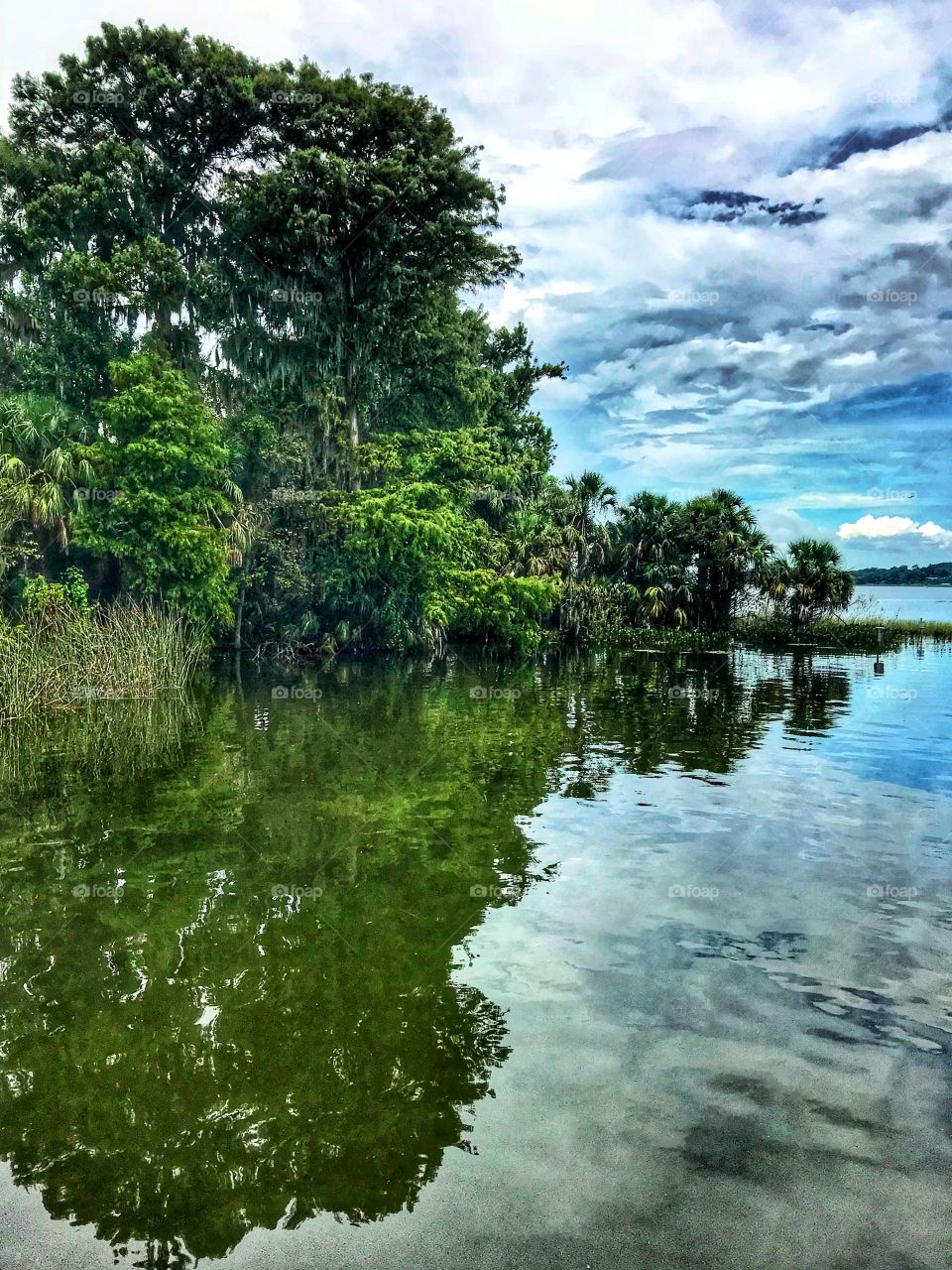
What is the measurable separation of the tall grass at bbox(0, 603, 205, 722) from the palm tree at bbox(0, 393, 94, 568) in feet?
14.0

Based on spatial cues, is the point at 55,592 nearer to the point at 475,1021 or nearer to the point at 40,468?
the point at 40,468

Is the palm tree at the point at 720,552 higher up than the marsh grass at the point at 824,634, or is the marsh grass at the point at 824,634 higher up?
the palm tree at the point at 720,552

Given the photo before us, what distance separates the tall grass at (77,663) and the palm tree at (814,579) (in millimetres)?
30554

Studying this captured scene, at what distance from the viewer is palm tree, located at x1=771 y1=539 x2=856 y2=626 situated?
41.4 metres

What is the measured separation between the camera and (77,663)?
17.5 m

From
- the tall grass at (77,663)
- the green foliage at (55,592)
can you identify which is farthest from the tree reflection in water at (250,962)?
the green foliage at (55,592)

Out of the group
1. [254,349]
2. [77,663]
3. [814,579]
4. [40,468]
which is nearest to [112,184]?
[254,349]

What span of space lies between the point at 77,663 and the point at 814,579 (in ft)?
112

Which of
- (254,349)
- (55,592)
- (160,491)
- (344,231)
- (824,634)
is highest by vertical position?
(344,231)

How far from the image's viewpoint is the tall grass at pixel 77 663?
1616 centimetres

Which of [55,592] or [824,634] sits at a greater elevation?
[55,592]

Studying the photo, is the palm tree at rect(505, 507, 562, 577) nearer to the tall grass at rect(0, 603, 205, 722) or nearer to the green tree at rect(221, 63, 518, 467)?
the green tree at rect(221, 63, 518, 467)

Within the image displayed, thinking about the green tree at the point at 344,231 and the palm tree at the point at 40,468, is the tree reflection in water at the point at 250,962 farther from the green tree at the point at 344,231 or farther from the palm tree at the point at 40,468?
the green tree at the point at 344,231

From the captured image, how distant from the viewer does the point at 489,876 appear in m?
8.01
